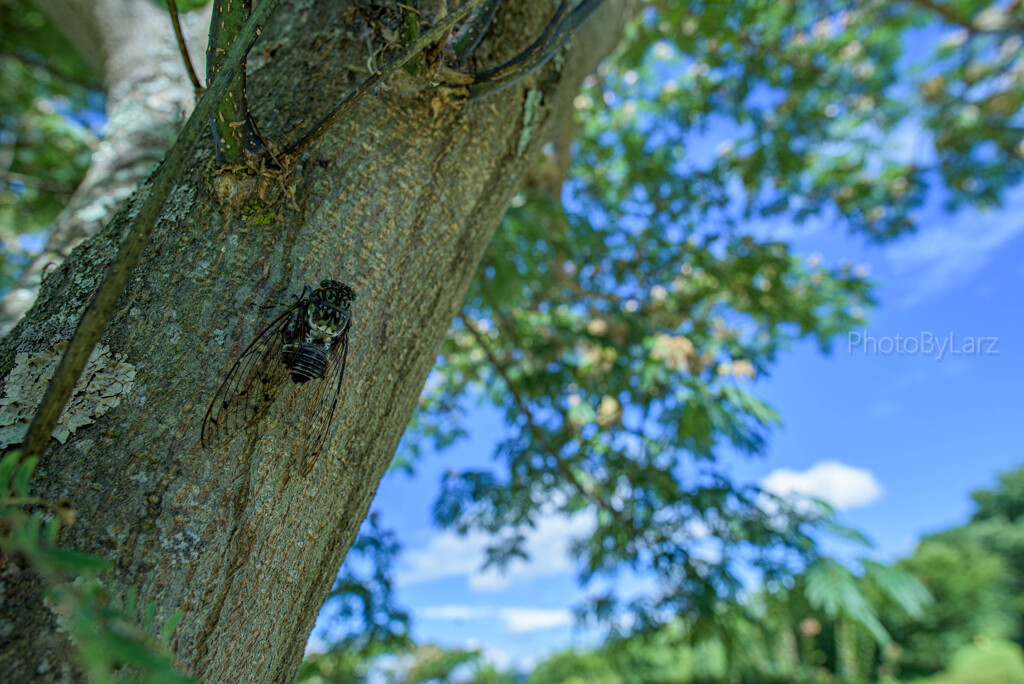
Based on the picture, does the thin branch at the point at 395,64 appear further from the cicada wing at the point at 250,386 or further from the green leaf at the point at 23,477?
the green leaf at the point at 23,477

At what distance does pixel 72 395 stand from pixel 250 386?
0.52ft

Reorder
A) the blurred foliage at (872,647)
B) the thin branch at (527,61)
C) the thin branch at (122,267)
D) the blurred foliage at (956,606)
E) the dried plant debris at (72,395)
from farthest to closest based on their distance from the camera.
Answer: the blurred foliage at (956,606)
the blurred foliage at (872,647)
the thin branch at (527,61)
the dried plant debris at (72,395)
the thin branch at (122,267)

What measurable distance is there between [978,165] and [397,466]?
178 inches

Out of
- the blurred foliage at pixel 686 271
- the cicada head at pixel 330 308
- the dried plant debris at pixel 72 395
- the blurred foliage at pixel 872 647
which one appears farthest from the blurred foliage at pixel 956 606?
the dried plant debris at pixel 72 395

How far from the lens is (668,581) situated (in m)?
2.40

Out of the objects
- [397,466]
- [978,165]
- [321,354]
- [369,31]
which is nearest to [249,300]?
[321,354]

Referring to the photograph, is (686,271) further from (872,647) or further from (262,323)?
(872,647)

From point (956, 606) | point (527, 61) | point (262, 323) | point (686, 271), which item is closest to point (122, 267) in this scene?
point (262, 323)

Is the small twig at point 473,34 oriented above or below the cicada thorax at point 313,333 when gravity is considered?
above

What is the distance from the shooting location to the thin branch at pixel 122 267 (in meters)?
0.43

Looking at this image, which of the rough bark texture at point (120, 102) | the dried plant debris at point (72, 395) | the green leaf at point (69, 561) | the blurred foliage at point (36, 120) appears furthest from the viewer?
the blurred foliage at point (36, 120)

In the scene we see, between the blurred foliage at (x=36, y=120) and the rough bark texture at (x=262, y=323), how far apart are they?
3.30 meters

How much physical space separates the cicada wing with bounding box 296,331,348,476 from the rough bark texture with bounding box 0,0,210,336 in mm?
976

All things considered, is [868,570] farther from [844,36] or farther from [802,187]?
[844,36]
